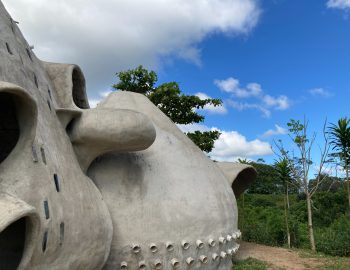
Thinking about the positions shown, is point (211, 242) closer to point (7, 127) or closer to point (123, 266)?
point (123, 266)

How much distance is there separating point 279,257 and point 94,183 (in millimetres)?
7427

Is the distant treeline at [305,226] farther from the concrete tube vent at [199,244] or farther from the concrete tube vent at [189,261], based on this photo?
the concrete tube vent at [189,261]

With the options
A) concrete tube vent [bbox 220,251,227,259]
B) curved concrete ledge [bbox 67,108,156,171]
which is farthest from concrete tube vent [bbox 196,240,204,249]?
curved concrete ledge [bbox 67,108,156,171]

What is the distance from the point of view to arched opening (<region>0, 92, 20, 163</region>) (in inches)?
168

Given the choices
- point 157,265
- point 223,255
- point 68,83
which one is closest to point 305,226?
point 223,255

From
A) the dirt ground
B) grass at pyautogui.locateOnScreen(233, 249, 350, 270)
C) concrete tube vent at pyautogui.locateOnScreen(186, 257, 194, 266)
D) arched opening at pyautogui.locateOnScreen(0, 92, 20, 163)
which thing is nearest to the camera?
arched opening at pyautogui.locateOnScreen(0, 92, 20, 163)

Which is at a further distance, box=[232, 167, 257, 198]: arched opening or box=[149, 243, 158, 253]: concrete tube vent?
box=[232, 167, 257, 198]: arched opening

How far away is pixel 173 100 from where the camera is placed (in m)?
15.7

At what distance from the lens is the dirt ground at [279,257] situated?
10.9m

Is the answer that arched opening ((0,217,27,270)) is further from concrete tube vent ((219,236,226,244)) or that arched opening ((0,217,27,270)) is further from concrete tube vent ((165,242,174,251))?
concrete tube vent ((219,236,226,244))

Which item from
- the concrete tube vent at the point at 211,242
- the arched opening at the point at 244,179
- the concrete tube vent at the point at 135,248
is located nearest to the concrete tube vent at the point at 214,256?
the concrete tube vent at the point at 211,242

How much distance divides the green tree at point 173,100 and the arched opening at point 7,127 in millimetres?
11226

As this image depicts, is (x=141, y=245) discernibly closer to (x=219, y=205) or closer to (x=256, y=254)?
(x=219, y=205)

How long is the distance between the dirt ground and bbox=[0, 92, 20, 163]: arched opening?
7.72 metres
